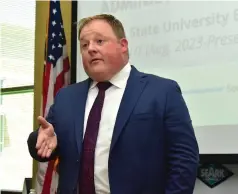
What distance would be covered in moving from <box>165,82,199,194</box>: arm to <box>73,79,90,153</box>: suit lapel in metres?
0.33

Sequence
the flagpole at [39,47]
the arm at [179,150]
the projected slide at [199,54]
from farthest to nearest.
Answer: the flagpole at [39,47] → the projected slide at [199,54] → the arm at [179,150]

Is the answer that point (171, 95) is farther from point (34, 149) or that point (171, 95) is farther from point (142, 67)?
point (142, 67)

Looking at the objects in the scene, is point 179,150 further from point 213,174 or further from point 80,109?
point 213,174

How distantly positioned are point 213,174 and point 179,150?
86 cm

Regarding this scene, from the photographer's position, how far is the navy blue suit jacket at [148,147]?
5.22 ft

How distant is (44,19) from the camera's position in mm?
3242

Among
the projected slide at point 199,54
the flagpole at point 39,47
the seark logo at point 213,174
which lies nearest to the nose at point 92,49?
the projected slide at point 199,54

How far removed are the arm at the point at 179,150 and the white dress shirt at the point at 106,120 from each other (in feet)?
0.69

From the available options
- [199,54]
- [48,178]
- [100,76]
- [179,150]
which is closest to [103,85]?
[100,76]

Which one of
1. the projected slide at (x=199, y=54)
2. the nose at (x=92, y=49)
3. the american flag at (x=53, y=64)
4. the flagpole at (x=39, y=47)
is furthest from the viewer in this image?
the flagpole at (x=39, y=47)

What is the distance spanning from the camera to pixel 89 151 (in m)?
1.64

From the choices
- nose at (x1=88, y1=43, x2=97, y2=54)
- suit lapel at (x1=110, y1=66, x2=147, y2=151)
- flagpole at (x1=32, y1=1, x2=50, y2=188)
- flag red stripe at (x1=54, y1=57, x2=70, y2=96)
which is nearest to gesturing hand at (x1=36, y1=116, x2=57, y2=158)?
suit lapel at (x1=110, y1=66, x2=147, y2=151)

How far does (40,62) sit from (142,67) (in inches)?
35.2

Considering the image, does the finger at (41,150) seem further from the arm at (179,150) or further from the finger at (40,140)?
the arm at (179,150)
